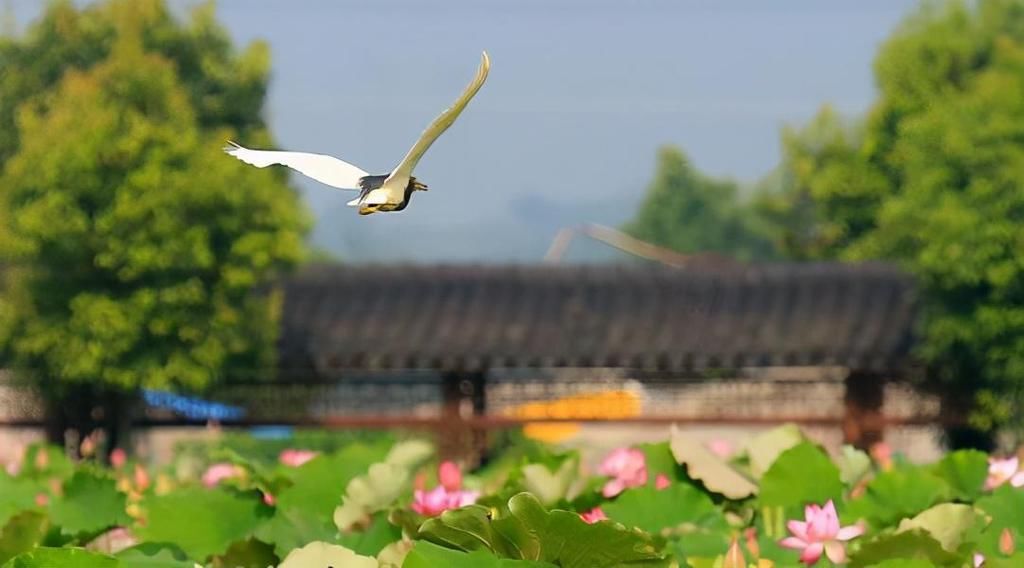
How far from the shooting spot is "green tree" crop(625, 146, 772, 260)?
72000mm

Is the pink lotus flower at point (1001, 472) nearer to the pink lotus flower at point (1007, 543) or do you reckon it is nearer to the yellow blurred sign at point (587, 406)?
the pink lotus flower at point (1007, 543)

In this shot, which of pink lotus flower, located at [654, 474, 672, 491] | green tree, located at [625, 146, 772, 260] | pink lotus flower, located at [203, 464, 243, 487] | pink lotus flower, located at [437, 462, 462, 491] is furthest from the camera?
green tree, located at [625, 146, 772, 260]

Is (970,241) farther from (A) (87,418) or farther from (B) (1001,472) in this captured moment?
(B) (1001,472)

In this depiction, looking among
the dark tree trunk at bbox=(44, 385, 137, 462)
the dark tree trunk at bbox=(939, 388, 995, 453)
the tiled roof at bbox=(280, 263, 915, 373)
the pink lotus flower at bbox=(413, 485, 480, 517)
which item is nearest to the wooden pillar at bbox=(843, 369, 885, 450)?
the tiled roof at bbox=(280, 263, 915, 373)

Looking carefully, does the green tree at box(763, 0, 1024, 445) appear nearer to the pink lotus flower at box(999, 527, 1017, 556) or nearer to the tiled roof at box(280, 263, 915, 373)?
the tiled roof at box(280, 263, 915, 373)

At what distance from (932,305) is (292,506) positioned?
13.7 m

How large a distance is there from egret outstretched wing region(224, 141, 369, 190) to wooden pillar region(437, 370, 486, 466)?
14127 mm

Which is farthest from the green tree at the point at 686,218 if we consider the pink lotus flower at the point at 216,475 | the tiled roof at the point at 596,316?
the pink lotus flower at the point at 216,475

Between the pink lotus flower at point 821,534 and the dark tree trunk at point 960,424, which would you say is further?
the dark tree trunk at point 960,424

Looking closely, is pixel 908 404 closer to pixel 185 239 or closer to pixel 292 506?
pixel 185 239

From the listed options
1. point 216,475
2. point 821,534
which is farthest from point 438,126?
point 216,475

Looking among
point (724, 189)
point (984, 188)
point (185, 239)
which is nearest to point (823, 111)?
point (984, 188)

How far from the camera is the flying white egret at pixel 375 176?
2584 millimetres

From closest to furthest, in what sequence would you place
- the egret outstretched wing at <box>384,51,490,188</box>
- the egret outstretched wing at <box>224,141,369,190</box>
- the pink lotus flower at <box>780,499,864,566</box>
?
the egret outstretched wing at <box>384,51,490,188</box> → the egret outstretched wing at <box>224,141,369,190</box> → the pink lotus flower at <box>780,499,864,566</box>
